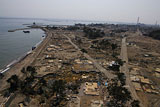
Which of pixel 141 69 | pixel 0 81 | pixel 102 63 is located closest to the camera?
pixel 0 81

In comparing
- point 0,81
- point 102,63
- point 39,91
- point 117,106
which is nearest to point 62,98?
point 39,91

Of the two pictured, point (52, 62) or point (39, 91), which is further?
point (52, 62)

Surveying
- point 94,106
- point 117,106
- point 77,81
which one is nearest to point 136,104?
point 117,106

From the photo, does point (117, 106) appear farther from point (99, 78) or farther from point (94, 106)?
point (99, 78)

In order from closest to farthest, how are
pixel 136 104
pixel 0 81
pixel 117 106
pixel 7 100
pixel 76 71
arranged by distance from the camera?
pixel 136 104 → pixel 117 106 → pixel 7 100 → pixel 0 81 → pixel 76 71

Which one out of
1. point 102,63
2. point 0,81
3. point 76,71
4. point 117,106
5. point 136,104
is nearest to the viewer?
point 136,104

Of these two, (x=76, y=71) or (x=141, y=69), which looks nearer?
(x=76, y=71)

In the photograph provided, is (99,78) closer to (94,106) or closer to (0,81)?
(94,106)

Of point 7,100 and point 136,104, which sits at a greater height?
point 136,104

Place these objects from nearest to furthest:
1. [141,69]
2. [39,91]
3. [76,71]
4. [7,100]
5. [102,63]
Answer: [7,100] < [39,91] < [76,71] < [141,69] < [102,63]
